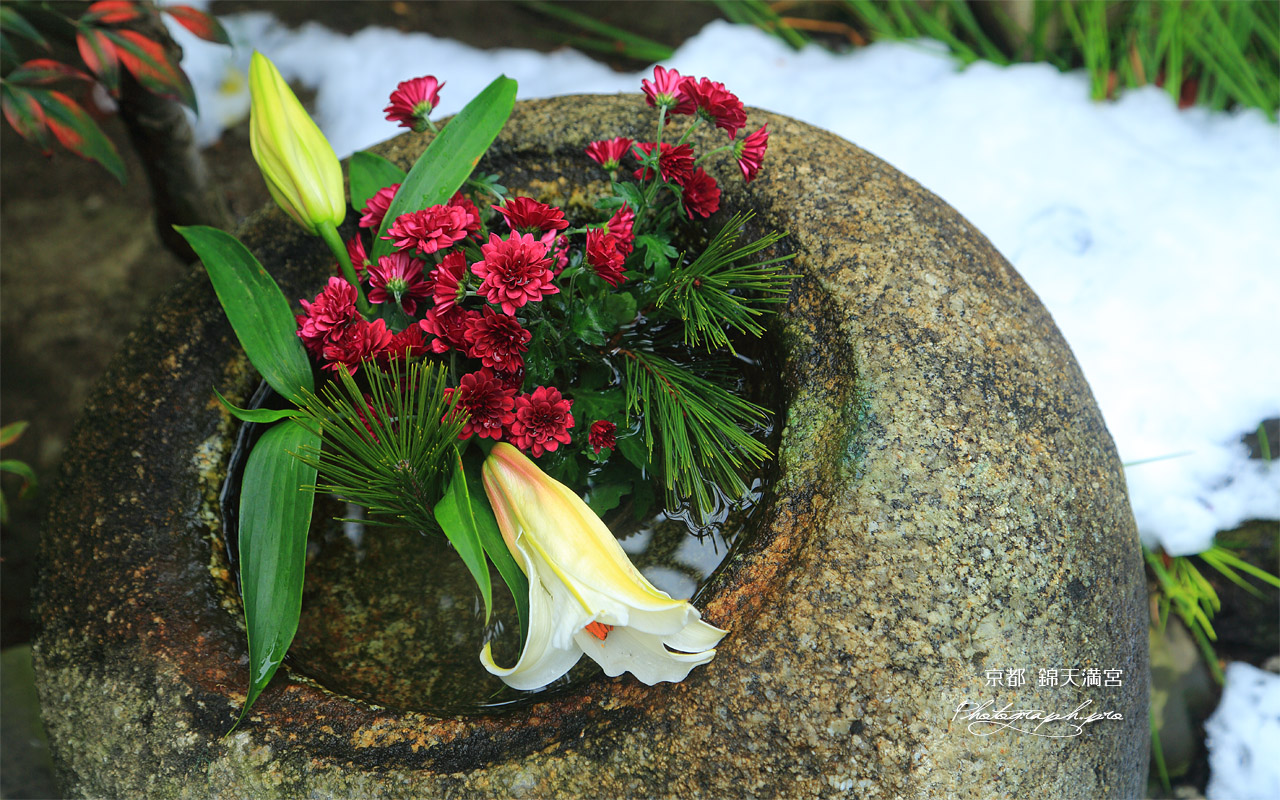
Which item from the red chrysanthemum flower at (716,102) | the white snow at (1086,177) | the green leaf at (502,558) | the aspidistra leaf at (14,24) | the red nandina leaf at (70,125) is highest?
the white snow at (1086,177)

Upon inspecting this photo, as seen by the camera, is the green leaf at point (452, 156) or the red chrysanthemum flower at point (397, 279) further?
the green leaf at point (452, 156)

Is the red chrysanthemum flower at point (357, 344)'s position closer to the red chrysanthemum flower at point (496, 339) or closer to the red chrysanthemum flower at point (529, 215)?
the red chrysanthemum flower at point (496, 339)

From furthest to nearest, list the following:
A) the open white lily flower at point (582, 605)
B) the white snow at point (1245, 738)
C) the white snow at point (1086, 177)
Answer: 1. the white snow at point (1086, 177)
2. the white snow at point (1245, 738)
3. the open white lily flower at point (582, 605)

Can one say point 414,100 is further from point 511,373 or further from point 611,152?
point 511,373

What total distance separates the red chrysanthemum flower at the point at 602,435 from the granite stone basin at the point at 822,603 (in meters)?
0.23

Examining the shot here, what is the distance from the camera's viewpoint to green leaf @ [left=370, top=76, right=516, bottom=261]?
47.7 inches

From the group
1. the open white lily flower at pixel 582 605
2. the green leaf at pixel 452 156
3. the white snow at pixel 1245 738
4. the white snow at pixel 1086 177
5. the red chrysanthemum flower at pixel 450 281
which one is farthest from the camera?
the white snow at pixel 1086 177

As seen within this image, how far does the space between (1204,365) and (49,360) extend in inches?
115

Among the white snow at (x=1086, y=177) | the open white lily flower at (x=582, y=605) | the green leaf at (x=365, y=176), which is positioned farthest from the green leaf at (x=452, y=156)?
the white snow at (x=1086, y=177)

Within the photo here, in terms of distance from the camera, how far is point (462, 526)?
0.97 metres

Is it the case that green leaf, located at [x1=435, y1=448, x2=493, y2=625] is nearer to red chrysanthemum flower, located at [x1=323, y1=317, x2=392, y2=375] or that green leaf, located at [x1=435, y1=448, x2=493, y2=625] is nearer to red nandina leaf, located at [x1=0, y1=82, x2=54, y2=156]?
red chrysanthemum flower, located at [x1=323, y1=317, x2=392, y2=375]

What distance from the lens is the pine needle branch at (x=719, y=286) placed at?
1.09 m

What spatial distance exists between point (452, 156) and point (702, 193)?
1.26ft

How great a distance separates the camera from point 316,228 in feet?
3.84
